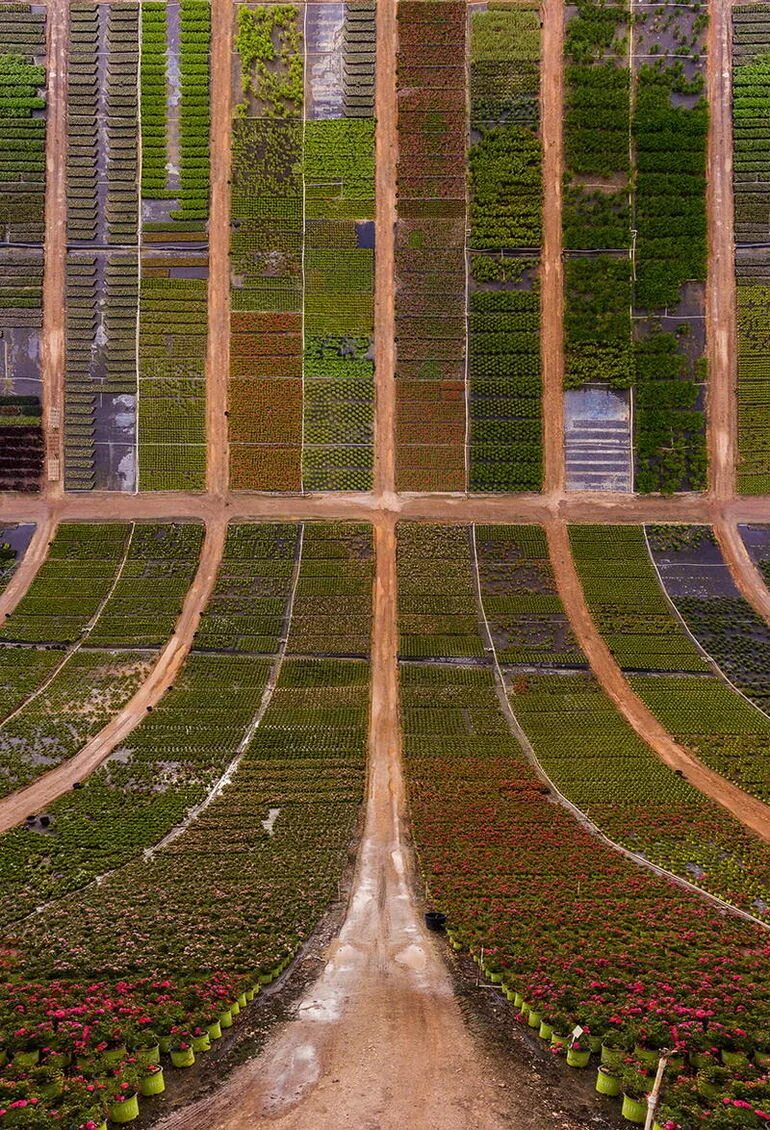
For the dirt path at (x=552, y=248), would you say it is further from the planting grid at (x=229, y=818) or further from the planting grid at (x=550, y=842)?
the planting grid at (x=229, y=818)

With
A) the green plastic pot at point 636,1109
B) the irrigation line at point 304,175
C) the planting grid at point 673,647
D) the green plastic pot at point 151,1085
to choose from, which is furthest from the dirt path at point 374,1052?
the irrigation line at point 304,175

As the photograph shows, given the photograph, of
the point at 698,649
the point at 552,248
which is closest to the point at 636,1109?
the point at 698,649

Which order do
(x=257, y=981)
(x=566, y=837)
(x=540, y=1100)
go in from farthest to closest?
1. (x=566, y=837)
2. (x=257, y=981)
3. (x=540, y=1100)

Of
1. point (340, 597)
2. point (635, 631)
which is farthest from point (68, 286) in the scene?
point (635, 631)

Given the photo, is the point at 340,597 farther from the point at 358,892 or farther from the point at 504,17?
the point at 504,17

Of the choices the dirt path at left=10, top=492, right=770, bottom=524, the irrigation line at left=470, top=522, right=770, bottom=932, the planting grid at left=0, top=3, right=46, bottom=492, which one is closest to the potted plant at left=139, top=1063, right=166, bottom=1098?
the irrigation line at left=470, top=522, right=770, bottom=932

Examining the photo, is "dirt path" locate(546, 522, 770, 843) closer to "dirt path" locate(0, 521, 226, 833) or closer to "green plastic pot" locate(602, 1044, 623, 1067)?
A: "green plastic pot" locate(602, 1044, 623, 1067)
